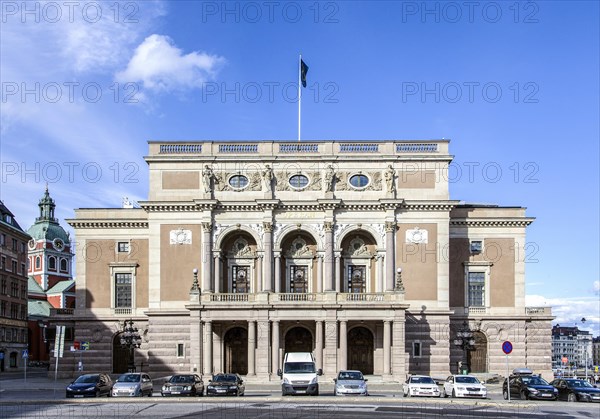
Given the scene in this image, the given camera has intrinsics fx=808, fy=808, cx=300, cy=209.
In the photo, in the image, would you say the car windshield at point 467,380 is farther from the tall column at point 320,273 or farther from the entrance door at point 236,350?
the entrance door at point 236,350

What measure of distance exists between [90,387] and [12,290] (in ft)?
210

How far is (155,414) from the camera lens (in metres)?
33.4

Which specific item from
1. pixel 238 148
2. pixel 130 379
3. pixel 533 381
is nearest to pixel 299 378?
pixel 130 379

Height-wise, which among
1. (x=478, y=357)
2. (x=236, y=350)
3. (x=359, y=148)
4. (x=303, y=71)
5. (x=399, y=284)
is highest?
(x=303, y=71)

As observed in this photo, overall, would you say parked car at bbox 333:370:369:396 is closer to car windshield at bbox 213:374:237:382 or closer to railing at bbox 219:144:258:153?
car windshield at bbox 213:374:237:382

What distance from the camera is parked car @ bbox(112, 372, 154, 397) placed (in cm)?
4426

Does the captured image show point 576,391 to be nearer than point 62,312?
Yes

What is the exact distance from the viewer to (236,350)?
6581cm

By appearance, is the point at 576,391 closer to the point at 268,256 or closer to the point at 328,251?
the point at 328,251


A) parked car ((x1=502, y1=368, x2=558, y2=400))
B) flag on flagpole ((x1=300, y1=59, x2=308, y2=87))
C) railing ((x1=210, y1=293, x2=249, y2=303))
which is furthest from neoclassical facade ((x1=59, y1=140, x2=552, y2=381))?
parked car ((x1=502, y1=368, x2=558, y2=400))

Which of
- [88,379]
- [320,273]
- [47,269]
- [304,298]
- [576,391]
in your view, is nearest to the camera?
[576,391]

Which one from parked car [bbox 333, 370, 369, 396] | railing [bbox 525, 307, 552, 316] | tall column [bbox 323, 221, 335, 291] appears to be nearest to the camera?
parked car [bbox 333, 370, 369, 396]

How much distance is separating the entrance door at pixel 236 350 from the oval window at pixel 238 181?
38.1ft

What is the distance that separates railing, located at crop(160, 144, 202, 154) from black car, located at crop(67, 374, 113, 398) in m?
24.7
